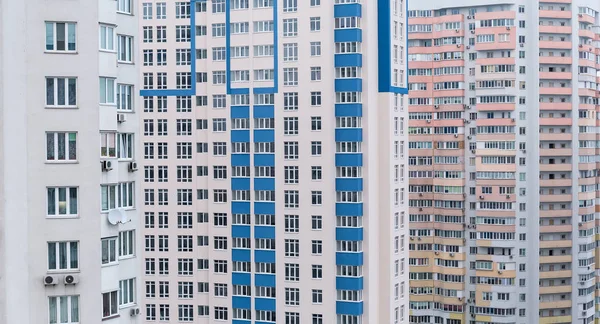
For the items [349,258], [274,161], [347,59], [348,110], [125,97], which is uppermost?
[347,59]

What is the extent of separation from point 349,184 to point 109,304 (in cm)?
2244

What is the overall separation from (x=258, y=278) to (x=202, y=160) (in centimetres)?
631

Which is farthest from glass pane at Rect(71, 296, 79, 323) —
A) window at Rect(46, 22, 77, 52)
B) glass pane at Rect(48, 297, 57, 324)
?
window at Rect(46, 22, 77, 52)

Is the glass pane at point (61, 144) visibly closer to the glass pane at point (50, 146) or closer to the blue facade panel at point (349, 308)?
the glass pane at point (50, 146)

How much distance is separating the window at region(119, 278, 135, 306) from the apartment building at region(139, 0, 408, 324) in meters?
21.2

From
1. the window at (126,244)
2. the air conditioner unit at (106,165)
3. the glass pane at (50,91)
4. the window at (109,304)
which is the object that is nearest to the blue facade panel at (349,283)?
the window at (126,244)

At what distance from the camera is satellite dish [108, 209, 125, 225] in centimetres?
2158

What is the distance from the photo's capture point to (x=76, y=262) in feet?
69.8

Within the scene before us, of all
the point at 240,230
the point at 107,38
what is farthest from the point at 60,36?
the point at 240,230

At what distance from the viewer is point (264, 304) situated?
148 feet

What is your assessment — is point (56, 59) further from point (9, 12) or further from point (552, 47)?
point (552, 47)

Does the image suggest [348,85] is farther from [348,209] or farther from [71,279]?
[71,279]

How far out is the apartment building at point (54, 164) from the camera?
20969mm

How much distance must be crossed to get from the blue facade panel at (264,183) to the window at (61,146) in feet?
78.0
